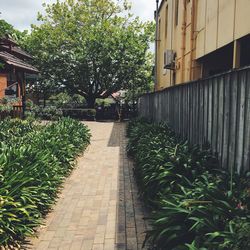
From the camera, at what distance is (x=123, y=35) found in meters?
26.1

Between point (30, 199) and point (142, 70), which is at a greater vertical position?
point (142, 70)

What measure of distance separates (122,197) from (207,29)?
5.60 meters

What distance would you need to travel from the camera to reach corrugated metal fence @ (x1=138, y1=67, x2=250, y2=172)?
158 inches

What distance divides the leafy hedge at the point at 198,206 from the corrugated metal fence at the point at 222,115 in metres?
0.26

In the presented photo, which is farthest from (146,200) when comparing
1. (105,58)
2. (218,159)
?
(105,58)

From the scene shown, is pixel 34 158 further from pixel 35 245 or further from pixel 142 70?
pixel 142 70

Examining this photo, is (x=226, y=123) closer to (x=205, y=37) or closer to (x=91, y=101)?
(x=205, y=37)

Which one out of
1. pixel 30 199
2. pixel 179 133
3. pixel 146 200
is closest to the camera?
pixel 30 199

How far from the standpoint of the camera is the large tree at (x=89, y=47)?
2605 centimetres

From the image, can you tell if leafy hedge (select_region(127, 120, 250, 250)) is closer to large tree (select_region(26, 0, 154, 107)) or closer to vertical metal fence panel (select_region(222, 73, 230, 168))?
vertical metal fence panel (select_region(222, 73, 230, 168))

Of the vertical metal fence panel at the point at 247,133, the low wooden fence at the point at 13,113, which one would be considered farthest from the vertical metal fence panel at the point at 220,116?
the low wooden fence at the point at 13,113

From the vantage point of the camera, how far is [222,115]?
187 inches

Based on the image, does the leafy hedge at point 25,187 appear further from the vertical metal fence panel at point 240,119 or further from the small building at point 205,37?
the small building at point 205,37

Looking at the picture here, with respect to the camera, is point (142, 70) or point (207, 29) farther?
point (142, 70)
